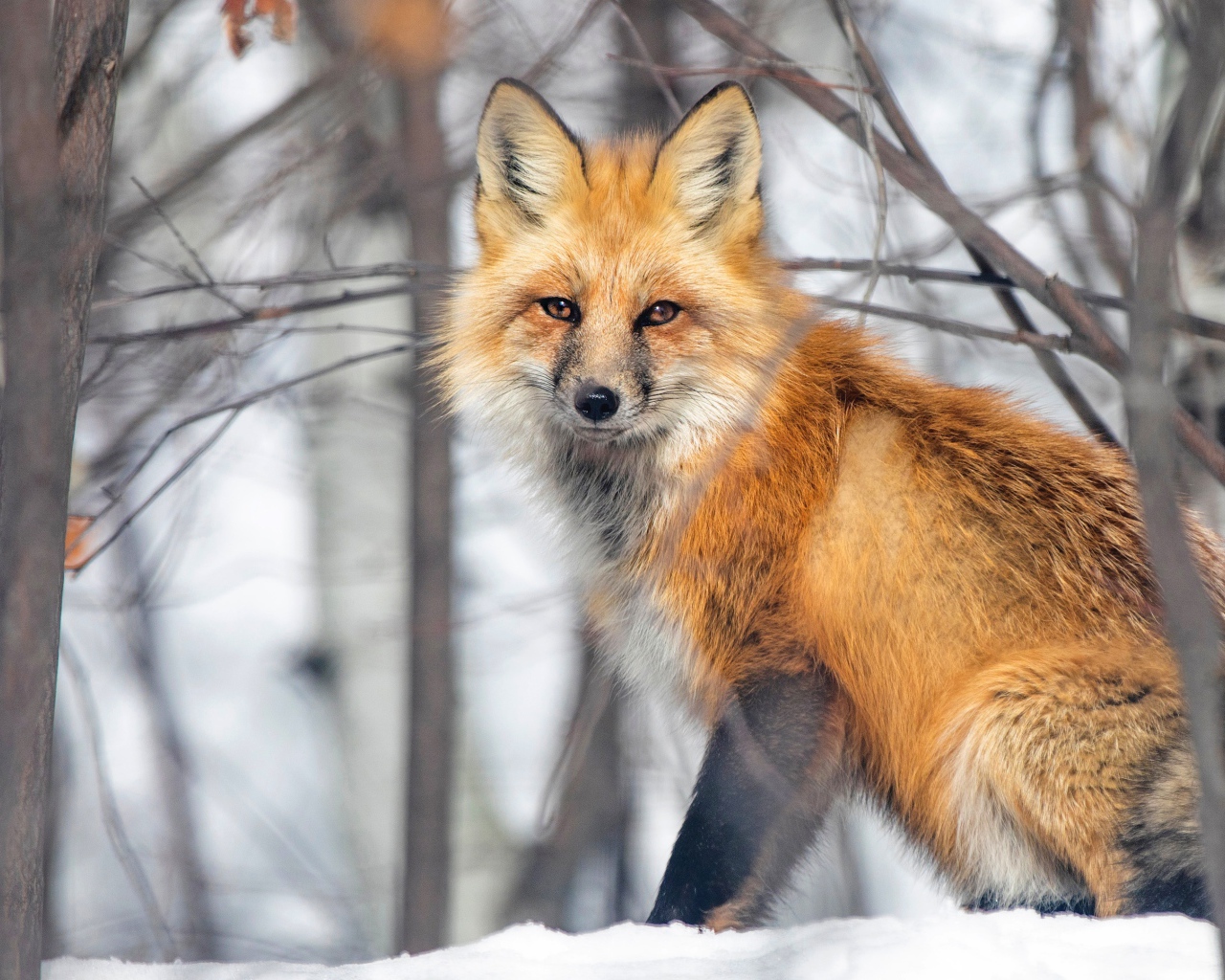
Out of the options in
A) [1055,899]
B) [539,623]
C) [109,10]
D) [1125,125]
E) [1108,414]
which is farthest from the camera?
[1108,414]

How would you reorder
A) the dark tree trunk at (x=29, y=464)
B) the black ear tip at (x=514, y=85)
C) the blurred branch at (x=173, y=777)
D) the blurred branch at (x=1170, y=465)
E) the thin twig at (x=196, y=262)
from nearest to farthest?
the blurred branch at (x=1170, y=465)
the dark tree trunk at (x=29, y=464)
the thin twig at (x=196, y=262)
the black ear tip at (x=514, y=85)
the blurred branch at (x=173, y=777)

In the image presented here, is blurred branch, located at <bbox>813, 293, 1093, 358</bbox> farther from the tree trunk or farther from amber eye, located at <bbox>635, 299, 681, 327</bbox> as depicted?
the tree trunk

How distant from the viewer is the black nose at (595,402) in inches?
149

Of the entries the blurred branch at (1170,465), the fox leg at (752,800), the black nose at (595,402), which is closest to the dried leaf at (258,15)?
the black nose at (595,402)

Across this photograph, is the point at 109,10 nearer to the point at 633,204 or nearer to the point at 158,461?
the point at 633,204

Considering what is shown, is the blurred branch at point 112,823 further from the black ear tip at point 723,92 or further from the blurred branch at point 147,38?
the blurred branch at point 147,38

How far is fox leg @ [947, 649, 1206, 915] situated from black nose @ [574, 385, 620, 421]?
1.43 m

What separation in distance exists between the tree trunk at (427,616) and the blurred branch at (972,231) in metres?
2.67

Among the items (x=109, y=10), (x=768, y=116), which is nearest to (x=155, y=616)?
(x=768, y=116)

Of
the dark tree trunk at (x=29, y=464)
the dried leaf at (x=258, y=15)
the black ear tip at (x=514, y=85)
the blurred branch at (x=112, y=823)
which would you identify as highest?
the dried leaf at (x=258, y=15)

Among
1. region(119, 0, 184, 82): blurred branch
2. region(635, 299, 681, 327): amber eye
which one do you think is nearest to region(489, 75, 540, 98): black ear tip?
region(635, 299, 681, 327): amber eye

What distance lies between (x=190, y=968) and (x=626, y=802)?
5.33 meters

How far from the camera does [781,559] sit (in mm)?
3744

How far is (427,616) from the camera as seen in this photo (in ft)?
21.1
